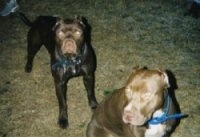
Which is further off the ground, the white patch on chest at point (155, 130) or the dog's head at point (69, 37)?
the dog's head at point (69, 37)

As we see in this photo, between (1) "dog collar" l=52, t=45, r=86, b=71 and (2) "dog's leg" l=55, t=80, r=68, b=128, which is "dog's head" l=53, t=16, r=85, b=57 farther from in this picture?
(2) "dog's leg" l=55, t=80, r=68, b=128

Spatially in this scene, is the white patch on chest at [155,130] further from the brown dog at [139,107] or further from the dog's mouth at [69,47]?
the dog's mouth at [69,47]

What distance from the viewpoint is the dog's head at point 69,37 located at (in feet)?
18.0

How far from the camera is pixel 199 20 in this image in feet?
28.3

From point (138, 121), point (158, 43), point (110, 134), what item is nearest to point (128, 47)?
point (158, 43)

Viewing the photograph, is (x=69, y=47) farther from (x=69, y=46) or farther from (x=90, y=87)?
(x=90, y=87)

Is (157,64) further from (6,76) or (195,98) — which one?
(6,76)

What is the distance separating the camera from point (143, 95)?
13.9ft

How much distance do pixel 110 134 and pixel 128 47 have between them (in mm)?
3000

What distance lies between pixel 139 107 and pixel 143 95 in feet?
0.43

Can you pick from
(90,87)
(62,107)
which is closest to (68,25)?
(90,87)

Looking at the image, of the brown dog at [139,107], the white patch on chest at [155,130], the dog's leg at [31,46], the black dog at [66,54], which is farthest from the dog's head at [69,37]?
the white patch on chest at [155,130]

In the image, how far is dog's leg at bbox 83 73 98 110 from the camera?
6.05 m

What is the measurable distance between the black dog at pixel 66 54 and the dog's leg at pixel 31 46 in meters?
0.13
